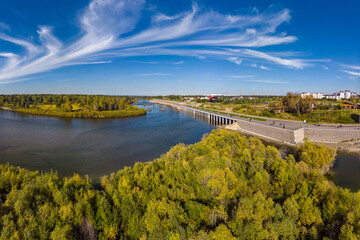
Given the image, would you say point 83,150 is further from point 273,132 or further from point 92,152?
point 273,132

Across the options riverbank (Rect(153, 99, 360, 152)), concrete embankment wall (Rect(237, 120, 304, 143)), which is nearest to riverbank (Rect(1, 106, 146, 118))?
concrete embankment wall (Rect(237, 120, 304, 143))

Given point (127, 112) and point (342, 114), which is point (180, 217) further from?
point (127, 112)

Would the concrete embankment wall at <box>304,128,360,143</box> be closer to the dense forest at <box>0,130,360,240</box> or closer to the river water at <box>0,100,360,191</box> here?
the river water at <box>0,100,360,191</box>

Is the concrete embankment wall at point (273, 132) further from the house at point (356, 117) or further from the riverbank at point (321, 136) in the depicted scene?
the house at point (356, 117)

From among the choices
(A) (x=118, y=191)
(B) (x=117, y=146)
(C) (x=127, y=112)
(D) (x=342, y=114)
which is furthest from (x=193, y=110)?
(A) (x=118, y=191)

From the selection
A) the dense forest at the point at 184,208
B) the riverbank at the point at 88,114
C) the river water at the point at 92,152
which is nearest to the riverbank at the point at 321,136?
the river water at the point at 92,152

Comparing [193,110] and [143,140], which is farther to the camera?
[193,110]
